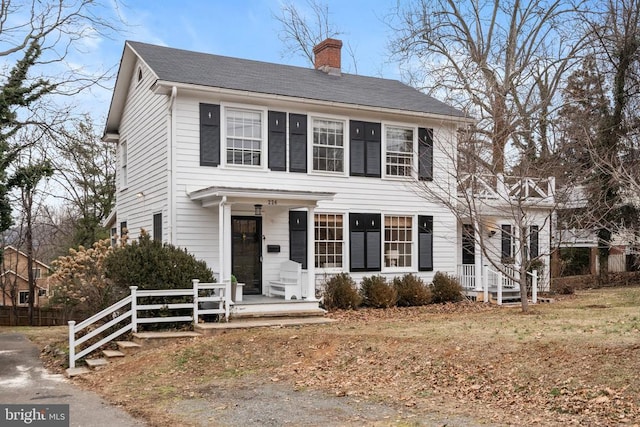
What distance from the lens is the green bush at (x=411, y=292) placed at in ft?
55.3

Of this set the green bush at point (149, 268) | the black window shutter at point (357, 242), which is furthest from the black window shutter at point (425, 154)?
the green bush at point (149, 268)

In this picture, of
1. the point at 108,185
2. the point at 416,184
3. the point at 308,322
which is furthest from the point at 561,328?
the point at 108,185

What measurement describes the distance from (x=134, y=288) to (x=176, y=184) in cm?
351

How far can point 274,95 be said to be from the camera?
15773mm

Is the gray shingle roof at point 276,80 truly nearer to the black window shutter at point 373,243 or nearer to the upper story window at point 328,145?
the upper story window at point 328,145

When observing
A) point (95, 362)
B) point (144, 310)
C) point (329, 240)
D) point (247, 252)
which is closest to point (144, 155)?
point (247, 252)

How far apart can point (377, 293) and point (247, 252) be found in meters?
3.61

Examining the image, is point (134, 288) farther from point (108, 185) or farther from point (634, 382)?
point (108, 185)

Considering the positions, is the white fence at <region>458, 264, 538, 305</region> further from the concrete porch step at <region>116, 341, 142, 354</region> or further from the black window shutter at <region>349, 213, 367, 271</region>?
the concrete porch step at <region>116, 341, 142, 354</region>

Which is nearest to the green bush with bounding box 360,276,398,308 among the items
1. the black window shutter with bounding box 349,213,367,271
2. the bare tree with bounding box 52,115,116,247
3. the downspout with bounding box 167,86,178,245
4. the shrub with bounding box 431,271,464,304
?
the black window shutter with bounding box 349,213,367,271

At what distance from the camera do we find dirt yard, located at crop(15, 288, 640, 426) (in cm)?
699

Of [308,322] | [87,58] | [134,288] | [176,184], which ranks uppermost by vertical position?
[87,58]

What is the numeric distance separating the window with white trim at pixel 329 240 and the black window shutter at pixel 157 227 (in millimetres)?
4156

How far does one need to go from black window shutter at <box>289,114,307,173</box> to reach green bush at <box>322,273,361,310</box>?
3159 mm
